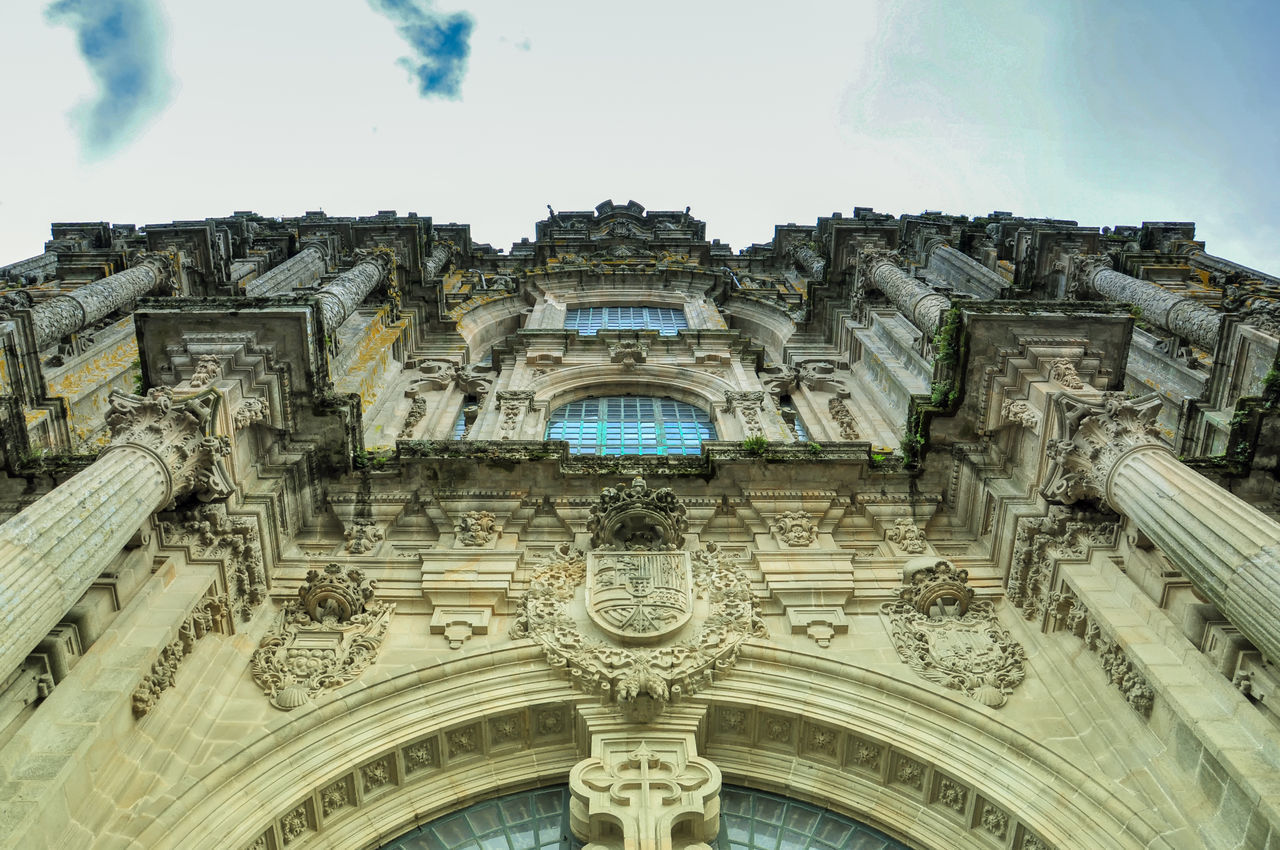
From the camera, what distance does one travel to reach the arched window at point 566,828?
9141 millimetres

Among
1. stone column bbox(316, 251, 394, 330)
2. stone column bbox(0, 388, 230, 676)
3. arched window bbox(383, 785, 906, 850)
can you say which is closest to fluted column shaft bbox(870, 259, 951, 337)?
arched window bbox(383, 785, 906, 850)

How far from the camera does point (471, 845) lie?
9.13 metres

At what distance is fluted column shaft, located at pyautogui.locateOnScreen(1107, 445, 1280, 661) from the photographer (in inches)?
289

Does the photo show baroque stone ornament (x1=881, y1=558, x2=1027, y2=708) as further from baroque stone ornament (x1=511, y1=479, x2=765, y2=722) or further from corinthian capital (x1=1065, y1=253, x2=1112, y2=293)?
corinthian capital (x1=1065, y1=253, x2=1112, y2=293)

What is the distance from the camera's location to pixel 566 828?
923 centimetres

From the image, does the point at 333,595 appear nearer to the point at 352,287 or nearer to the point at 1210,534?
the point at 1210,534

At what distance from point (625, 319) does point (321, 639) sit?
1711 centimetres

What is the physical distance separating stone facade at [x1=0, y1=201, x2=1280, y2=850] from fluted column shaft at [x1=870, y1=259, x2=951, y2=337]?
409cm

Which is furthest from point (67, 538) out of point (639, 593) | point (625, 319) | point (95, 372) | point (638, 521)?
point (625, 319)

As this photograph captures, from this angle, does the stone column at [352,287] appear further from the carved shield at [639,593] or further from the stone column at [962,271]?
the stone column at [962,271]

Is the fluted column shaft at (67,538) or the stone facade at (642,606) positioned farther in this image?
the stone facade at (642,606)

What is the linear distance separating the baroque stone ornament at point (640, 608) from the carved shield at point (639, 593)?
1 centimetres

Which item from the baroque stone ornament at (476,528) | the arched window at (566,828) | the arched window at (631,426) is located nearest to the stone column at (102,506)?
the baroque stone ornament at (476,528)

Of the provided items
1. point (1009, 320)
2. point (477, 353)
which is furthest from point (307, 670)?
point (477, 353)
